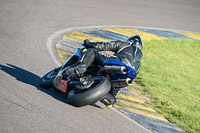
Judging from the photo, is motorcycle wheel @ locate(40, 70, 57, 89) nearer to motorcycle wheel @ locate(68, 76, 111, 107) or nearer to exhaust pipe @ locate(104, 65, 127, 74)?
motorcycle wheel @ locate(68, 76, 111, 107)

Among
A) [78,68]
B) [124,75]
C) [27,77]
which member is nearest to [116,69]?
[124,75]

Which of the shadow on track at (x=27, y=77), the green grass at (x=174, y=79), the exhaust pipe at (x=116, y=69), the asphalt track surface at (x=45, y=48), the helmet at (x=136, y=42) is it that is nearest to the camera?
the asphalt track surface at (x=45, y=48)

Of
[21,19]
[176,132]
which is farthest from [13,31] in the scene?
[176,132]

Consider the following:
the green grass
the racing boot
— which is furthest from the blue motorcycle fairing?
the green grass

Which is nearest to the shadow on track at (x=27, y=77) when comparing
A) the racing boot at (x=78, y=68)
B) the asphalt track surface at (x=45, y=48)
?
the asphalt track surface at (x=45, y=48)

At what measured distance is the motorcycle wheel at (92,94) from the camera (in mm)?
5129

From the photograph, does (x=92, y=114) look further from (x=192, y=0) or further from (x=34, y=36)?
(x=192, y=0)

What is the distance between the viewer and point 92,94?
16.8 ft

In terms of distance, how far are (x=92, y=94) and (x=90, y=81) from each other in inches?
15.0

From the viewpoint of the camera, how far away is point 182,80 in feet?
28.6

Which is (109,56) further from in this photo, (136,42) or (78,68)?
(136,42)

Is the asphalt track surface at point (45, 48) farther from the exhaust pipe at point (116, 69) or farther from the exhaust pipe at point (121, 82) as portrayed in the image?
the exhaust pipe at point (116, 69)

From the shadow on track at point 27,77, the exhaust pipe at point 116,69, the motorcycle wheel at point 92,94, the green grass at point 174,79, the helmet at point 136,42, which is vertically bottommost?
the green grass at point 174,79

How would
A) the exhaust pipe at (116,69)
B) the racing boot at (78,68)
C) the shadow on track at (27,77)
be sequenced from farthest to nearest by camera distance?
the shadow on track at (27,77)
the racing boot at (78,68)
the exhaust pipe at (116,69)
